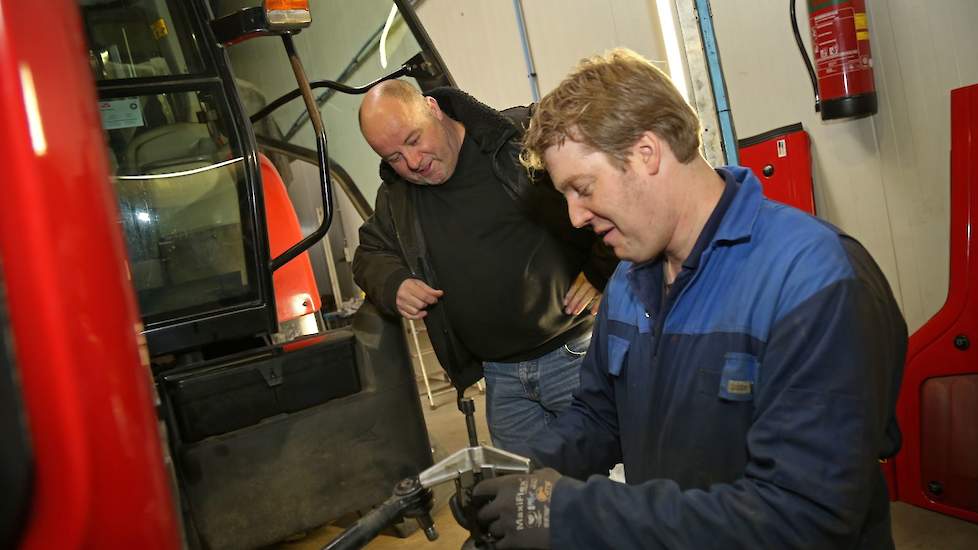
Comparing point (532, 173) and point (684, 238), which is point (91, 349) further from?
point (532, 173)

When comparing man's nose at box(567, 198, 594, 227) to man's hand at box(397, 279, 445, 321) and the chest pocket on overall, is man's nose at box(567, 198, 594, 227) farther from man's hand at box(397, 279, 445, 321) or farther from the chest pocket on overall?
man's hand at box(397, 279, 445, 321)

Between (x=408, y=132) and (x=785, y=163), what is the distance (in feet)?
5.42

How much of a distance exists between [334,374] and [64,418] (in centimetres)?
194

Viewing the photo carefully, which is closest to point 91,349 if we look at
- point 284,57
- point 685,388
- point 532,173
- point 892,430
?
point 685,388

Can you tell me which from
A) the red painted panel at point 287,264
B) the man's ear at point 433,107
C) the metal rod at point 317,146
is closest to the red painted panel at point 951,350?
the man's ear at point 433,107

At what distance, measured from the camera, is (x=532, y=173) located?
2.19 m

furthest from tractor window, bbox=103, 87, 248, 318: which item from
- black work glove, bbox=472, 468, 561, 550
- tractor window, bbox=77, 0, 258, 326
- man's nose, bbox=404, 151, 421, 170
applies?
black work glove, bbox=472, 468, 561, 550

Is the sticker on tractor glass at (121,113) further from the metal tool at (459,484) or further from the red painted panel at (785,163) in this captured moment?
the red painted panel at (785,163)

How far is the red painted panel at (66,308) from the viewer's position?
689 millimetres

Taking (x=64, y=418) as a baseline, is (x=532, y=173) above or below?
above

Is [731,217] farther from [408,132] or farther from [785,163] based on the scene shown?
[785,163]

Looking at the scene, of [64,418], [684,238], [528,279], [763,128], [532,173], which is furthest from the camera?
[763,128]

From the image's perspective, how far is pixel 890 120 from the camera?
2684 millimetres

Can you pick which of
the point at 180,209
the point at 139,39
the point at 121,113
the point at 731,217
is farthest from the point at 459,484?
the point at 139,39
